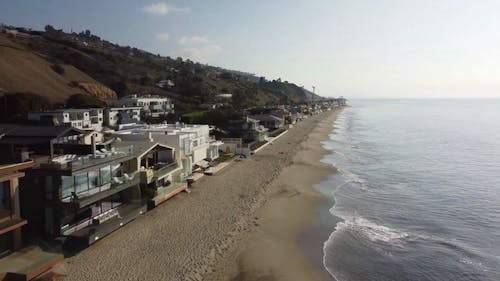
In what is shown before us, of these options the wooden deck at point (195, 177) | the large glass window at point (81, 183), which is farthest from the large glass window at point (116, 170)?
the wooden deck at point (195, 177)

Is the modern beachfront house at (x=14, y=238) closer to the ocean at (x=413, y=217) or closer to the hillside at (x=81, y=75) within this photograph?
the ocean at (x=413, y=217)

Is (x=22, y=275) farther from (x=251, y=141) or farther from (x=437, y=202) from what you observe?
(x=251, y=141)

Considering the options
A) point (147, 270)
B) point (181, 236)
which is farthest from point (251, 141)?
point (147, 270)

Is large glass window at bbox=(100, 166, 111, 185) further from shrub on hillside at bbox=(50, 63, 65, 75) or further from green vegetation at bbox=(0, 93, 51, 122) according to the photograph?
shrub on hillside at bbox=(50, 63, 65, 75)

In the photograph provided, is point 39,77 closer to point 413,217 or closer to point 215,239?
point 215,239

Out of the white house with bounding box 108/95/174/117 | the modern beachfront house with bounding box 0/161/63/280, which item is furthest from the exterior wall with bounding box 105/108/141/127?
the modern beachfront house with bounding box 0/161/63/280
